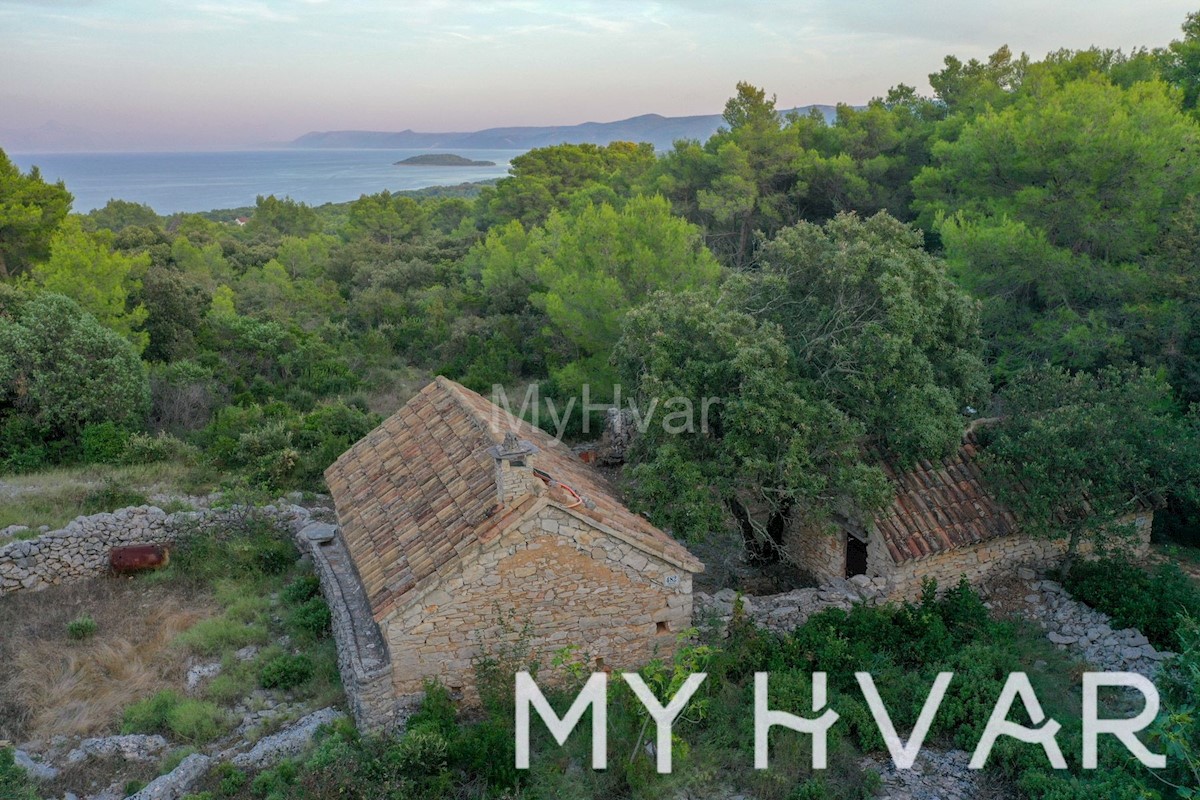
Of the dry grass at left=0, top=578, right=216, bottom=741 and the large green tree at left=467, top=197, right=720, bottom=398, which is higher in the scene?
the large green tree at left=467, top=197, right=720, bottom=398

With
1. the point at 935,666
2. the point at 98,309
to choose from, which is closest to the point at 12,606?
the point at 98,309

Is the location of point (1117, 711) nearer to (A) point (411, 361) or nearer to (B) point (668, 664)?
(B) point (668, 664)

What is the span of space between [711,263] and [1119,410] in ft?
32.4

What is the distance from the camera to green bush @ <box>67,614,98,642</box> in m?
12.4

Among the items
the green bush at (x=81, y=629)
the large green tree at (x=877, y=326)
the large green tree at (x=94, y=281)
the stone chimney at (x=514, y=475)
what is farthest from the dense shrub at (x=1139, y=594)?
the large green tree at (x=94, y=281)

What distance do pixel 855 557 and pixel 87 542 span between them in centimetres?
1417

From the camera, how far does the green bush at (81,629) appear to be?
12414 millimetres

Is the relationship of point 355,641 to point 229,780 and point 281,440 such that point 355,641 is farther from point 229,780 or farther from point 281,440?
point 281,440

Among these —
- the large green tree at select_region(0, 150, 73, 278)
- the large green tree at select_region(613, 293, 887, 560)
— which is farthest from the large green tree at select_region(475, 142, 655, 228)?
the large green tree at select_region(613, 293, 887, 560)

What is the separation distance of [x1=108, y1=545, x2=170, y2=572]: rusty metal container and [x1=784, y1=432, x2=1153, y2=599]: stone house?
1201 cm

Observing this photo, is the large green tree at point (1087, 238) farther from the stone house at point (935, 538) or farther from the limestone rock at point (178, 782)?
the limestone rock at point (178, 782)

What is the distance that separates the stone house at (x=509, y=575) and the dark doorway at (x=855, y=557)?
4347 millimetres

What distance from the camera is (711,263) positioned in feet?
66.0

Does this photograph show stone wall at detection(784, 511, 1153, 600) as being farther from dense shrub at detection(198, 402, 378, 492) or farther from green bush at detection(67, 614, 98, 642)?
green bush at detection(67, 614, 98, 642)
